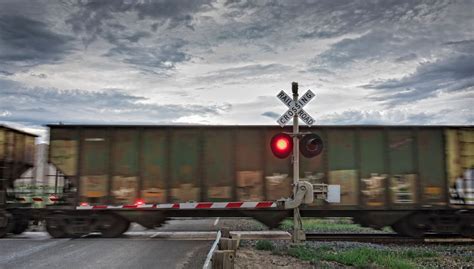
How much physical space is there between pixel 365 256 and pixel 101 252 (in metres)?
5.92

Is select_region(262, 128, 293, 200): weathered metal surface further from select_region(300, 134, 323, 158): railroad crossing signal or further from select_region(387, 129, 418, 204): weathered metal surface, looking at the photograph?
select_region(387, 129, 418, 204): weathered metal surface

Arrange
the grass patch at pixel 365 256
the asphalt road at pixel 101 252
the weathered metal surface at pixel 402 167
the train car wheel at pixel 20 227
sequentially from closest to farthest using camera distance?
the grass patch at pixel 365 256
the asphalt road at pixel 101 252
the weathered metal surface at pixel 402 167
the train car wheel at pixel 20 227

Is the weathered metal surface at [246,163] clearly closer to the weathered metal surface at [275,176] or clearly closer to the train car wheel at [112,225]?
the weathered metal surface at [275,176]

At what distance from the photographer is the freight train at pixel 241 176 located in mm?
12125

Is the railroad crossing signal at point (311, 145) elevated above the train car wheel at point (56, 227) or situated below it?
above

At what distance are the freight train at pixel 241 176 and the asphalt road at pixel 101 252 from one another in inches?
38.1

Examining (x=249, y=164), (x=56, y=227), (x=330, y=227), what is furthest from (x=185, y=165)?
(x=330, y=227)

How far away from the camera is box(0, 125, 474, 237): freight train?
39.8 feet

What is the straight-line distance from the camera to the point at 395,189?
1231 centimetres

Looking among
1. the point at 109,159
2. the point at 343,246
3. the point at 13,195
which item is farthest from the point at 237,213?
the point at 13,195

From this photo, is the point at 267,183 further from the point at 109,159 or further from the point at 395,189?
the point at 109,159

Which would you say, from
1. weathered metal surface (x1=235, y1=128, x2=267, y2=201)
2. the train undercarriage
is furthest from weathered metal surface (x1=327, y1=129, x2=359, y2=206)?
weathered metal surface (x1=235, y1=128, x2=267, y2=201)

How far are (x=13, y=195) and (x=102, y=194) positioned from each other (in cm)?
310

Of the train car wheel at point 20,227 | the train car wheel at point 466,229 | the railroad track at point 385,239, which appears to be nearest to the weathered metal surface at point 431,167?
the train car wheel at point 466,229
